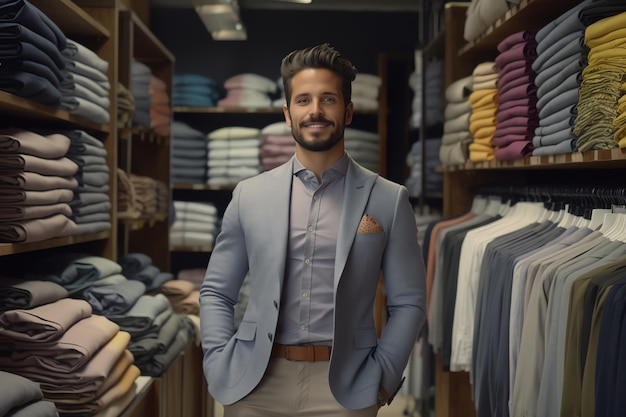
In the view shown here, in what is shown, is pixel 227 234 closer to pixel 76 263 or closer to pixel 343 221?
pixel 343 221

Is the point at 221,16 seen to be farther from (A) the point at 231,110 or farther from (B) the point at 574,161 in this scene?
(B) the point at 574,161

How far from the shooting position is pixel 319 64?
2.09m

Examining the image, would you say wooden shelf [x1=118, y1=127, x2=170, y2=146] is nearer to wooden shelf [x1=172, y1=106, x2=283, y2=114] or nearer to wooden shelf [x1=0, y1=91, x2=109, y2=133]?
wooden shelf [x1=0, y1=91, x2=109, y2=133]

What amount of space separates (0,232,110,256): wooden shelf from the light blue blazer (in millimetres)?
510

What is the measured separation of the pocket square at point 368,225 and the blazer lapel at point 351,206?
0.01m

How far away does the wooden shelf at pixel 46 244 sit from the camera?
2.18m

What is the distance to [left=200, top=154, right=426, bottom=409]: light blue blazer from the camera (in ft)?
6.82

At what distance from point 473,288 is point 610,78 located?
53.1 inches

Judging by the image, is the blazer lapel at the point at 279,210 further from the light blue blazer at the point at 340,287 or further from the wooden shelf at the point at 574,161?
the wooden shelf at the point at 574,161

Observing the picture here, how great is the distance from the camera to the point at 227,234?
88.4 inches

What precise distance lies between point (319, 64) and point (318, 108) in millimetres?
119

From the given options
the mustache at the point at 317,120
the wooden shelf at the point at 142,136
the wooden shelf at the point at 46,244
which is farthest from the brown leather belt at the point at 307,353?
the wooden shelf at the point at 142,136

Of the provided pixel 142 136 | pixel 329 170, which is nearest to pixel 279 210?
pixel 329 170

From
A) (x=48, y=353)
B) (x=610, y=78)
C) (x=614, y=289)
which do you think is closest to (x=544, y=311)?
(x=614, y=289)
